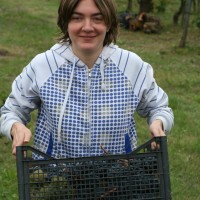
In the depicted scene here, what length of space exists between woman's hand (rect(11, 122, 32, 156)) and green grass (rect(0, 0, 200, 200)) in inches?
28.3

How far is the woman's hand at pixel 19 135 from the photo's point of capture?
7.46 ft

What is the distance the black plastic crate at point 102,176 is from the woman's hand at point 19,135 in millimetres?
108

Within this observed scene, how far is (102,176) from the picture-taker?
2223 mm

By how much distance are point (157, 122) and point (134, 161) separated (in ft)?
1.02

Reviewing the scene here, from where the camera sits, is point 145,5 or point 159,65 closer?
point 159,65

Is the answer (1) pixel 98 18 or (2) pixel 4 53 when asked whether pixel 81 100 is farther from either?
(2) pixel 4 53

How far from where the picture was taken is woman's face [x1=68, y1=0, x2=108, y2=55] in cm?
235

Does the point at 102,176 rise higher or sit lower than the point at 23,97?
lower

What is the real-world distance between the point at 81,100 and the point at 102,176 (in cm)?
40

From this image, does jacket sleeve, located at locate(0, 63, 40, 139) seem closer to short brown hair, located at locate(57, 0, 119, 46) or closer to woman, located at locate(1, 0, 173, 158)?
woman, located at locate(1, 0, 173, 158)

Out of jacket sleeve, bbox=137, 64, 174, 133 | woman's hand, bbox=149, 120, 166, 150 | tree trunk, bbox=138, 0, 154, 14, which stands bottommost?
tree trunk, bbox=138, 0, 154, 14

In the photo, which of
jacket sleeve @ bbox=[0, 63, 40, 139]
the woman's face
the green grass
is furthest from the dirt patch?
the woman's face

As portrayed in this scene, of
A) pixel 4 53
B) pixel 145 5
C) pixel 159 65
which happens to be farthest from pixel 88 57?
pixel 145 5

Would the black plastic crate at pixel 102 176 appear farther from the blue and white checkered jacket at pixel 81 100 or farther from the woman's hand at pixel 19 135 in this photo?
the blue and white checkered jacket at pixel 81 100
